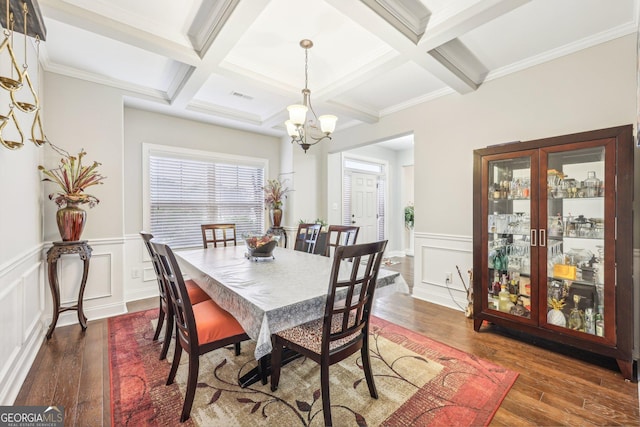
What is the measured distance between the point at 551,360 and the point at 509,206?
1310 millimetres

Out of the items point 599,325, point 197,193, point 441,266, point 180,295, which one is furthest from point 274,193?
point 599,325

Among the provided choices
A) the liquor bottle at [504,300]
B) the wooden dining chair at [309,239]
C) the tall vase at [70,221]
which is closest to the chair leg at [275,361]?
the wooden dining chair at [309,239]

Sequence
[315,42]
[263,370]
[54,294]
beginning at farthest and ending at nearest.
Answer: [54,294], [315,42], [263,370]

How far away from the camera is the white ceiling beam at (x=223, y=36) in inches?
72.5

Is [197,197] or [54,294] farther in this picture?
[197,197]

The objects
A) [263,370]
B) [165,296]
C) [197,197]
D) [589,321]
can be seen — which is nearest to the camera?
[263,370]

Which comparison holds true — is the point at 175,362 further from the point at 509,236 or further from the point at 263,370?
the point at 509,236

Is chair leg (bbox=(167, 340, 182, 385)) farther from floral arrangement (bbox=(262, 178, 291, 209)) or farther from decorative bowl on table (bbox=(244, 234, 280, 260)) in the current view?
floral arrangement (bbox=(262, 178, 291, 209))

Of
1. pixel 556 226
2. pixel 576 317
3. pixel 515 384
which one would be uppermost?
pixel 556 226

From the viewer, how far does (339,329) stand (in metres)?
1.67

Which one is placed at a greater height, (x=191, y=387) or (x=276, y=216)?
(x=276, y=216)

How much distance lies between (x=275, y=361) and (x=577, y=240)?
8.39 feet

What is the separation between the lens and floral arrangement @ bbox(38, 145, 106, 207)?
8.61ft

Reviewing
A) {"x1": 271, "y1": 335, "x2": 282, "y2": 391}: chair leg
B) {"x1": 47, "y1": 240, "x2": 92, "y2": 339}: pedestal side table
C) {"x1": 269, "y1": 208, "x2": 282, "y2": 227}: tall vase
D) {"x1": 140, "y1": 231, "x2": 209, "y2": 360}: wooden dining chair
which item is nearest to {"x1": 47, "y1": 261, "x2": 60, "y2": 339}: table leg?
{"x1": 47, "y1": 240, "x2": 92, "y2": 339}: pedestal side table
